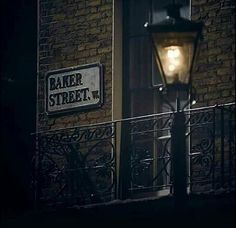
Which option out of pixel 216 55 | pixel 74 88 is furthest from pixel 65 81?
pixel 216 55

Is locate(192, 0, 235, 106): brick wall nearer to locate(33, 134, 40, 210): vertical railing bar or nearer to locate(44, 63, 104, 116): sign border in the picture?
locate(44, 63, 104, 116): sign border

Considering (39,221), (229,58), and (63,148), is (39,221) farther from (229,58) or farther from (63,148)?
(229,58)

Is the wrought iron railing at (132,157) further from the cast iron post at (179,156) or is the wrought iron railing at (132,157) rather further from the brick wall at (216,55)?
the cast iron post at (179,156)

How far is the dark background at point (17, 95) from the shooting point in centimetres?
1575

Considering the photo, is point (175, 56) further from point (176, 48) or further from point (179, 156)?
point (179, 156)

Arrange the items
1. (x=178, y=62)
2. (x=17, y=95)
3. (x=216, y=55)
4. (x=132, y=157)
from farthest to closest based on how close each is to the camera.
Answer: (x=17, y=95) → (x=132, y=157) → (x=216, y=55) → (x=178, y=62)

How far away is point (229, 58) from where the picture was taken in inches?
552

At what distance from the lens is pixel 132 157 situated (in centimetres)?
1429

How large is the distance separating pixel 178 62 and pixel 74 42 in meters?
3.44

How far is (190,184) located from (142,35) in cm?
230

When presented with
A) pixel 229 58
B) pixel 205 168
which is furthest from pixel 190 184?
pixel 229 58

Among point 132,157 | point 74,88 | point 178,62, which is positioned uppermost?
point 74,88

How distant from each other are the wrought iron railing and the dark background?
689mm

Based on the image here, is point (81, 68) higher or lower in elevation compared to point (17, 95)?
higher
